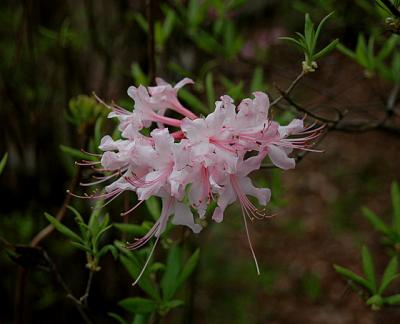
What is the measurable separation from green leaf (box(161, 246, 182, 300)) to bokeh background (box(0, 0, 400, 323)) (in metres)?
0.26

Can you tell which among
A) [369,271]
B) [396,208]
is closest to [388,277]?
[369,271]

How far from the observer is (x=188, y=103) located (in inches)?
84.8

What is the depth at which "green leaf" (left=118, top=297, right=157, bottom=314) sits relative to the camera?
1.39m

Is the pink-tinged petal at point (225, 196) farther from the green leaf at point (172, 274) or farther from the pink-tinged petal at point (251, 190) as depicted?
the green leaf at point (172, 274)

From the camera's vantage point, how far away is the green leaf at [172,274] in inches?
58.6

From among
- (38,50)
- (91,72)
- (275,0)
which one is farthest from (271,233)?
(38,50)

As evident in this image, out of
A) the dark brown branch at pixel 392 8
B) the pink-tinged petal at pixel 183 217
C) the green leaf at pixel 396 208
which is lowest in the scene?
the green leaf at pixel 396 208

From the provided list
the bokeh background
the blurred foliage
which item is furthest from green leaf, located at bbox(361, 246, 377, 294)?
the bokeh background

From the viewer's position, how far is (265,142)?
1180 millimetres

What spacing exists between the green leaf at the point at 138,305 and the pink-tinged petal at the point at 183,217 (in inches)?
11.2

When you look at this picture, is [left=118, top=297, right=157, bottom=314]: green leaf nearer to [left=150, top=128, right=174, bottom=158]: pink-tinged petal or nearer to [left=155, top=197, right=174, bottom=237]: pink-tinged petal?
[left=155, top=197, right=174, bottom=237]: pink-tinged petal

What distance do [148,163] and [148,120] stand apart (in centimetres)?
17

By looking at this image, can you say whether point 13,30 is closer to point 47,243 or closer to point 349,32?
point 47,243

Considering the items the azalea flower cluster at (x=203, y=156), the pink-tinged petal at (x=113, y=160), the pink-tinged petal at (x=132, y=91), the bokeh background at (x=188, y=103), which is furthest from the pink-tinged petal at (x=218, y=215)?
the bokeh background at (x=188, y=103)
